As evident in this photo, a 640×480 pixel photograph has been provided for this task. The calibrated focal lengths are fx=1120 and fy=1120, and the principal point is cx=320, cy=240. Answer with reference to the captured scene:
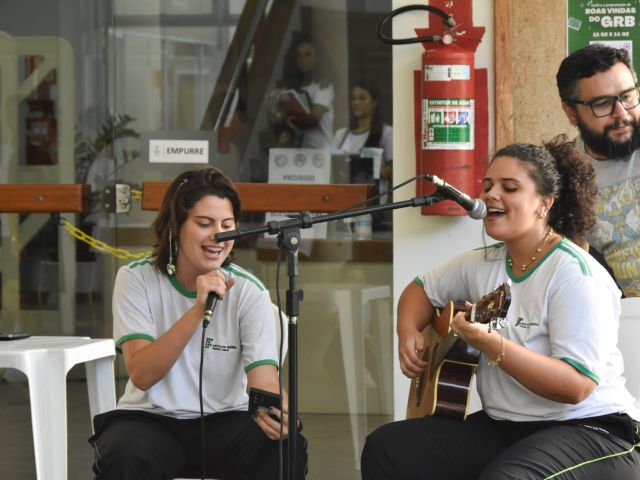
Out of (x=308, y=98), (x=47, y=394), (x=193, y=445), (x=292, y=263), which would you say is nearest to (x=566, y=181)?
(x=292, y=263)

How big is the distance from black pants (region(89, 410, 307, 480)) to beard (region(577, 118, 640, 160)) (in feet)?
3.72

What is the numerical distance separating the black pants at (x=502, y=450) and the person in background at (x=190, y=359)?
24 centimetres

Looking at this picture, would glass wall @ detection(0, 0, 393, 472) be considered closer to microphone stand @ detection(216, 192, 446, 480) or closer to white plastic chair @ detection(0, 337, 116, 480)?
white plastic chair @ detection(0, 337, 116, 480)

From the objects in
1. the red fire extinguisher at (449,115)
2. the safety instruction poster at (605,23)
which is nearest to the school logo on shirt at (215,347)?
the red fire extinguisher at (449,115)

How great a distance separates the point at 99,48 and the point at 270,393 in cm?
247

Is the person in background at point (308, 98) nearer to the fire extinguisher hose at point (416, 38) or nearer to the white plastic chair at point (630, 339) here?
the fire extinguisher hose at point (416, 38)

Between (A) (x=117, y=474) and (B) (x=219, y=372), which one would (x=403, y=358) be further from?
(A) (x=117, y=474)

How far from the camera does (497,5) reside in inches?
149

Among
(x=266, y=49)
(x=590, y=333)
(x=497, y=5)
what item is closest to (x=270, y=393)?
(x=590, y=333)

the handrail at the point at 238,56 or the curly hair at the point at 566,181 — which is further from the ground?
the handrail at the point at 238,56

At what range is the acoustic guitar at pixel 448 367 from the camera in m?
2.77

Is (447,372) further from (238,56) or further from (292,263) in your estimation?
(238,56)

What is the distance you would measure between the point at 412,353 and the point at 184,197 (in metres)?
0.75

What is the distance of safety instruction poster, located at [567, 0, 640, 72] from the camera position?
3807mm
